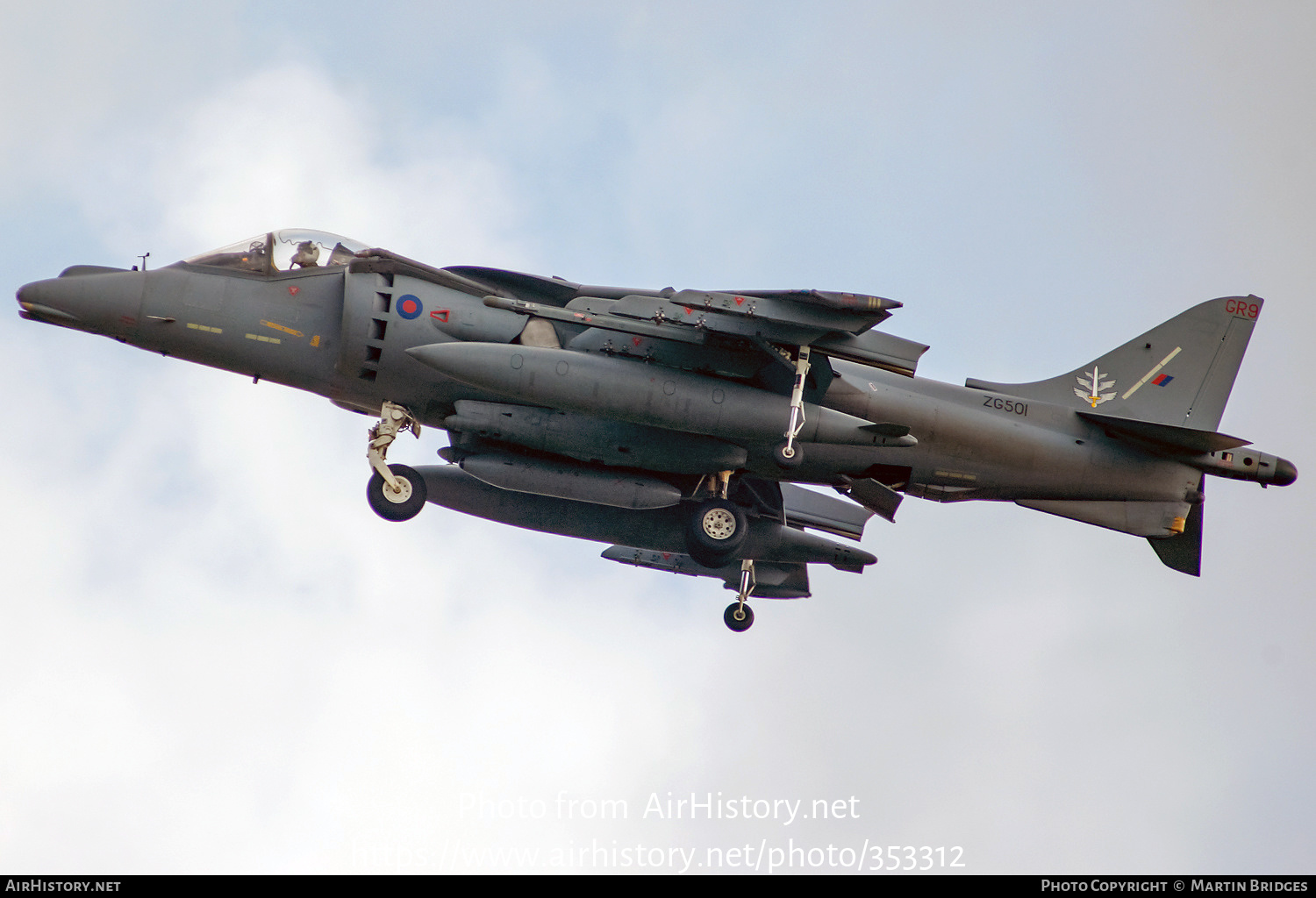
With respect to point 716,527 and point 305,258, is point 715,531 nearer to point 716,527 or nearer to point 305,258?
point 716,527

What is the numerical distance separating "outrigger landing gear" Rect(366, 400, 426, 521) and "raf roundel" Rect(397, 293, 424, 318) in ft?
4.19

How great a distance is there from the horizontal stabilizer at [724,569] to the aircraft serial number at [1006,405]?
16.1ft

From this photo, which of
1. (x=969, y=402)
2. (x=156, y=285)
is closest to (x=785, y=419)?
(x=969, y=402)

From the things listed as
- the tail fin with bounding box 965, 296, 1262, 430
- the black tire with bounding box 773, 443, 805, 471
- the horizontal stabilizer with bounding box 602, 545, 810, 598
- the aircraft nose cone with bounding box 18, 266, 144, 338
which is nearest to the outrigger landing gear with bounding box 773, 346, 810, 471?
the black tire with bounding box 773, 443, 805, 471

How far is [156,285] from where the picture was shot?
1656 cm

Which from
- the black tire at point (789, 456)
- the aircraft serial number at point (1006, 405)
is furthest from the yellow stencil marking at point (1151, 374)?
the black tire at point (789, 456)

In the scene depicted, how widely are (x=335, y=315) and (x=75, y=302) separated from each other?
10.4 feet

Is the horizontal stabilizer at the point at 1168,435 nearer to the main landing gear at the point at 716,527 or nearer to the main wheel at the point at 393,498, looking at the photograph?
the main landing gear at the point at 716,527

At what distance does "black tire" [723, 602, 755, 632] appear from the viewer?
70.5 feet

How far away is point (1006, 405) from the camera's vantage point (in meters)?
19.0

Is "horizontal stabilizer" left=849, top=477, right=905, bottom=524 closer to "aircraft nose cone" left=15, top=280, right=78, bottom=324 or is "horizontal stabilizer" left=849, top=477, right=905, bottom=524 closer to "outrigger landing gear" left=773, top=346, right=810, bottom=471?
"outrigger landing gear" left=773, top=346, right=810, bottom=471

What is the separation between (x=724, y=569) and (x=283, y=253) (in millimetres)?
9085
